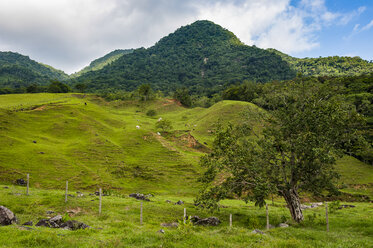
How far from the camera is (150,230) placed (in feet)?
55.2

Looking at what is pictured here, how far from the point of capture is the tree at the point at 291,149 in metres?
21.8

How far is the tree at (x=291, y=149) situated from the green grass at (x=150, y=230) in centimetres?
351

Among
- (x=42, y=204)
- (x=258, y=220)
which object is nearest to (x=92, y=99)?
(x=42, y=204)

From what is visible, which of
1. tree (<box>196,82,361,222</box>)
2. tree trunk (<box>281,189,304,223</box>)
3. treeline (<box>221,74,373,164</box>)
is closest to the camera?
tree (<box>196,82,361,222</box>)

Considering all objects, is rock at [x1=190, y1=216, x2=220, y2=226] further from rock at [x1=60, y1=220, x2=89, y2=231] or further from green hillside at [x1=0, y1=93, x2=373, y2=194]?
rock at [x1=60, y1=220, x2=89, y2=231]

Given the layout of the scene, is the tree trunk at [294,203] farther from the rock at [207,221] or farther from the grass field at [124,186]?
the rock at [207,221]

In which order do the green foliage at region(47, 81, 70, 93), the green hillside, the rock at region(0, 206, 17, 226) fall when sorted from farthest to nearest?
the green foliage at region(47, 81, 70, 93) → the green hillside → the rock at region(0, 206, 17, 226)

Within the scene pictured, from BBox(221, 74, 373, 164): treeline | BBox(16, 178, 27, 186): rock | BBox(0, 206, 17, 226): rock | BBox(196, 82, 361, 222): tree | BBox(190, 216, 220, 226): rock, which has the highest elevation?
BBox(221, 74, 373, 164): treeline

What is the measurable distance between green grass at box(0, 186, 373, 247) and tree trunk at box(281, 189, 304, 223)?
0.86m

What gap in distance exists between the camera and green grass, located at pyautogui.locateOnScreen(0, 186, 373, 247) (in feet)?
39.0

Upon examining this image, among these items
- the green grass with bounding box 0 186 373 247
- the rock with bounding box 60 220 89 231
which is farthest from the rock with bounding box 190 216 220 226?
the rock with bounding box 60 220 89 231

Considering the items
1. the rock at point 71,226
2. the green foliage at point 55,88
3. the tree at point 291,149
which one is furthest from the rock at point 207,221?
the green foliage at point 55,88

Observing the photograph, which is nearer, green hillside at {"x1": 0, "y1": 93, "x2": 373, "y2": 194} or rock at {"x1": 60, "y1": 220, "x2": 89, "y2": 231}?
rock at {"x1": 60, "y1": 220, "x2": 89, "y2": 231}

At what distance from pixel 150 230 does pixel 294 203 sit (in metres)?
15.4
